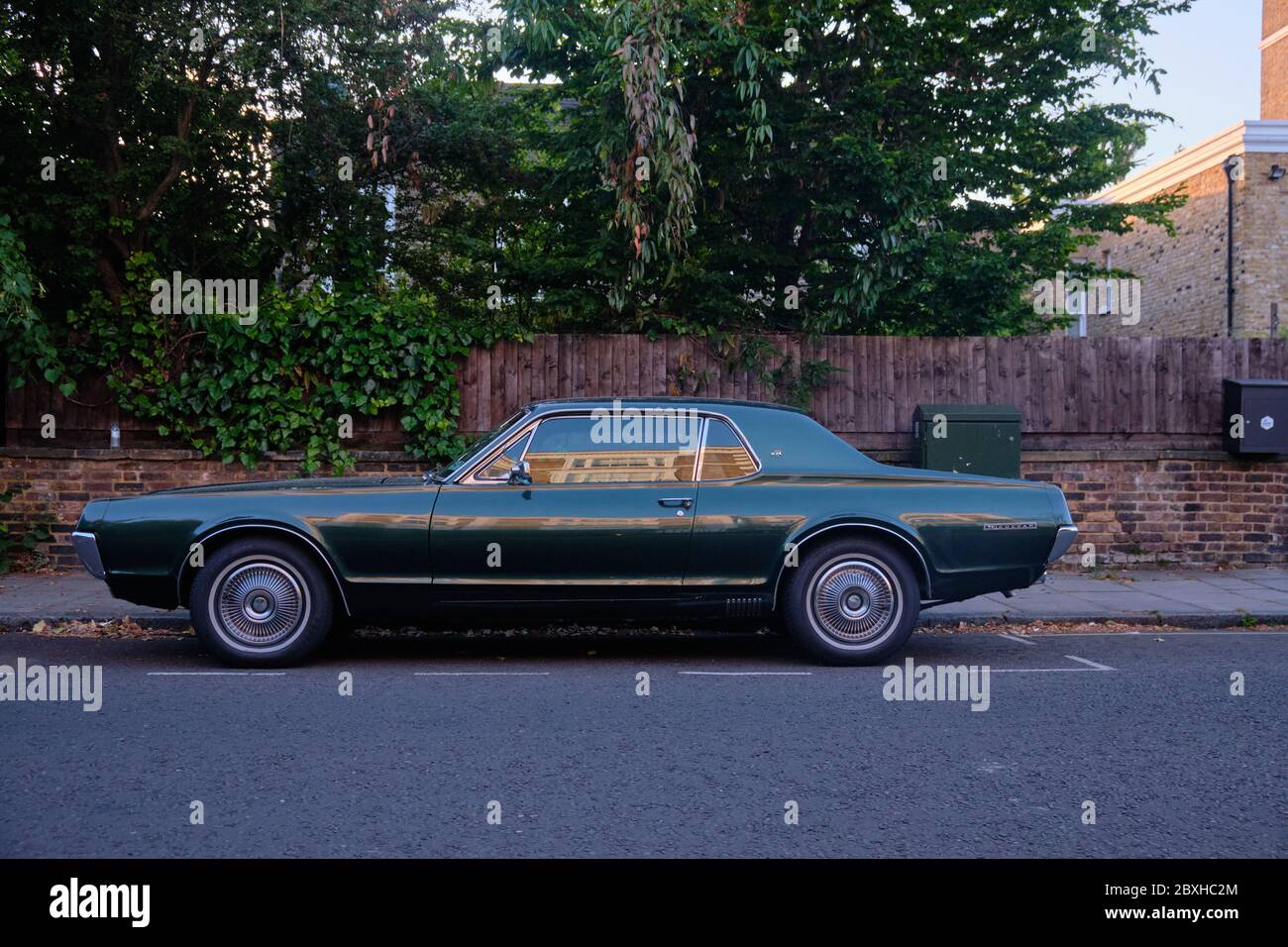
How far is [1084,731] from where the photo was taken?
17.6 feet

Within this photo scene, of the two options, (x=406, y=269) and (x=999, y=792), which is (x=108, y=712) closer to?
(x=999, y=792)

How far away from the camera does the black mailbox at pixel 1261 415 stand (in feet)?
38.7

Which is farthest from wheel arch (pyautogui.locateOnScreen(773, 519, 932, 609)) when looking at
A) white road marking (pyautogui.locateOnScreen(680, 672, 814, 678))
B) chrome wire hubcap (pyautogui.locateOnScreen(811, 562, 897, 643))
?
white road marking (pyautogui.locateOnScreen(680, 672, 814, 678))

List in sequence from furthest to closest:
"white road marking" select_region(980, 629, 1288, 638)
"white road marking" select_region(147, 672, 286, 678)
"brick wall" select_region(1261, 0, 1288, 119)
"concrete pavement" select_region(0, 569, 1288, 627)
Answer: "brick wall" select_region(1261, 0, 1288, 119), "concrete pavement" select_region(0, 569, 1288, 627), "white road marking" select_region(980, 629, 1288, 638), "white road marking" select_region(147, 672, 286, 678)

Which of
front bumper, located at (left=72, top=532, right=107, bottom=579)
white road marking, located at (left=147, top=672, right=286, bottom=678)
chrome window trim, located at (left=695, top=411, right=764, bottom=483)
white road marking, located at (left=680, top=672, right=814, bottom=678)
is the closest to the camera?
white road marking, located at (left=147, top=672, right=286, bottom=678)

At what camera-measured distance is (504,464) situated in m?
7.00

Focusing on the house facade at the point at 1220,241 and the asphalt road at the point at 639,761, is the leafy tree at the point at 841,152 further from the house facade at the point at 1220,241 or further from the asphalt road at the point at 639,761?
the house facade at the point at 1220,241

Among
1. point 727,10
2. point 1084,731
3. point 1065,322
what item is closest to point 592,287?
point 727,10

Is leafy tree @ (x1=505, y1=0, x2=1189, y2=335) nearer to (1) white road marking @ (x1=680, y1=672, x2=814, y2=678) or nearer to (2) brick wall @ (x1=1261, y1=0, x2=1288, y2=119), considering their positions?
(1) white road marking @ (x1=680, y1=672, x2=814, y2=678)

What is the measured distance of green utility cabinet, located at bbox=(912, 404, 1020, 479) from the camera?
36.8 feet

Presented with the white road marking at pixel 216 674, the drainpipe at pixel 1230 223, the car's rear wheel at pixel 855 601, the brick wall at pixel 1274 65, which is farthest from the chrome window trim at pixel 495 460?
the brick wall at pixel 1274 65

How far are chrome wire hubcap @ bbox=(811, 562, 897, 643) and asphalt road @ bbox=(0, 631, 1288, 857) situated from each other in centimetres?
29

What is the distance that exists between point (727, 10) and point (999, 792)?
32.5 feet

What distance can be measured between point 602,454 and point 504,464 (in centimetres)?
60
